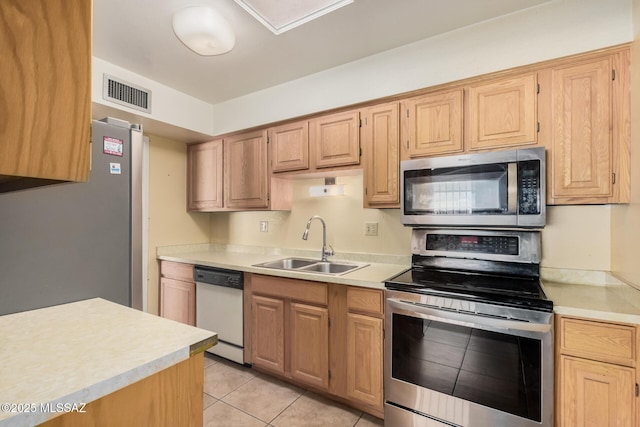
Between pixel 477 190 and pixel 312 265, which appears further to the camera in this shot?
pixel 312 265

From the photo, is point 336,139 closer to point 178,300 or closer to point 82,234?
point 82,234

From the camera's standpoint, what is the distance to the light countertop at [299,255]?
6.31ft

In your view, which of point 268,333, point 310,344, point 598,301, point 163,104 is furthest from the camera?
point 163,104

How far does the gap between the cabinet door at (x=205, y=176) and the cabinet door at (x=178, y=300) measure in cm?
82

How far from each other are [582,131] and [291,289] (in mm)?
1968

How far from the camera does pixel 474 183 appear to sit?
5.89ft

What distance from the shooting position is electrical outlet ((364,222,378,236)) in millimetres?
2453

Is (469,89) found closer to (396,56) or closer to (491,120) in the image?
(491,120)

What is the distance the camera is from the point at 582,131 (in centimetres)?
157

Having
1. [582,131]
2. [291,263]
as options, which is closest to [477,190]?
[582,131]

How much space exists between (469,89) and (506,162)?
522mm

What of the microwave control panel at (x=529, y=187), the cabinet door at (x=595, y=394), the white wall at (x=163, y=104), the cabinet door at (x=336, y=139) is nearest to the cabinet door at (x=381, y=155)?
the cabinet door at (x=336, y=139)

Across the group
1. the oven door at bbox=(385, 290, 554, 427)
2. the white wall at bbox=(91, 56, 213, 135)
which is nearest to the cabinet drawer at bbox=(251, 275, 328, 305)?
the oven door at bbox=(385, 290, 554, 427)

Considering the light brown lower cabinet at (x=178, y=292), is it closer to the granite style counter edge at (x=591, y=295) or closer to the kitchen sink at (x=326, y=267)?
the kitchen sink at (x=326, y=267)
